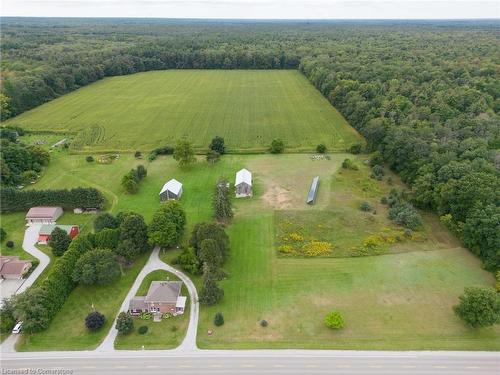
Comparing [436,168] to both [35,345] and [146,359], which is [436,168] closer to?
[146,359]

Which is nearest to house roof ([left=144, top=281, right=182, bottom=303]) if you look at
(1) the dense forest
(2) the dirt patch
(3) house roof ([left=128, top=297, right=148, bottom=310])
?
(3) house roof ([left=128, top=297, right=148, bottom=310])

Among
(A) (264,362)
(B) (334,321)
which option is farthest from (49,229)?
(B) (334,321)

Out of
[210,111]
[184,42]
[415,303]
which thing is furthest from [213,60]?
[415,303]

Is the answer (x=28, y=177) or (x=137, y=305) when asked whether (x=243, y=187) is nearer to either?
(x=137, y=305)

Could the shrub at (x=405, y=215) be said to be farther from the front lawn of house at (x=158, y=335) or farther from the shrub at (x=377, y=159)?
the front lawn of house at (x=158, y=335)

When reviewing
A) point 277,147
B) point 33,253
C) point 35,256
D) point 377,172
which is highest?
point 35,256

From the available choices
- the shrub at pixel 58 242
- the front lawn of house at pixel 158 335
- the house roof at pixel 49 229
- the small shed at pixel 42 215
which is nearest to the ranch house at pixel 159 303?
the front lawn of house at pixel 158 335

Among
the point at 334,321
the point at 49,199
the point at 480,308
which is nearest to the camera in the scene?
the point at 480,308

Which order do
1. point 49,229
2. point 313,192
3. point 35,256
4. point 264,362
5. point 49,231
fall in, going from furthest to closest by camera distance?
point 313,192, point 49,229, point 49,231, point 35,256, point 264,362

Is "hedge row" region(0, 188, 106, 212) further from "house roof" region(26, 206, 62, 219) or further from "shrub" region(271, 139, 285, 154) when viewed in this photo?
"shrub" region(271, 139, 285, 154)
